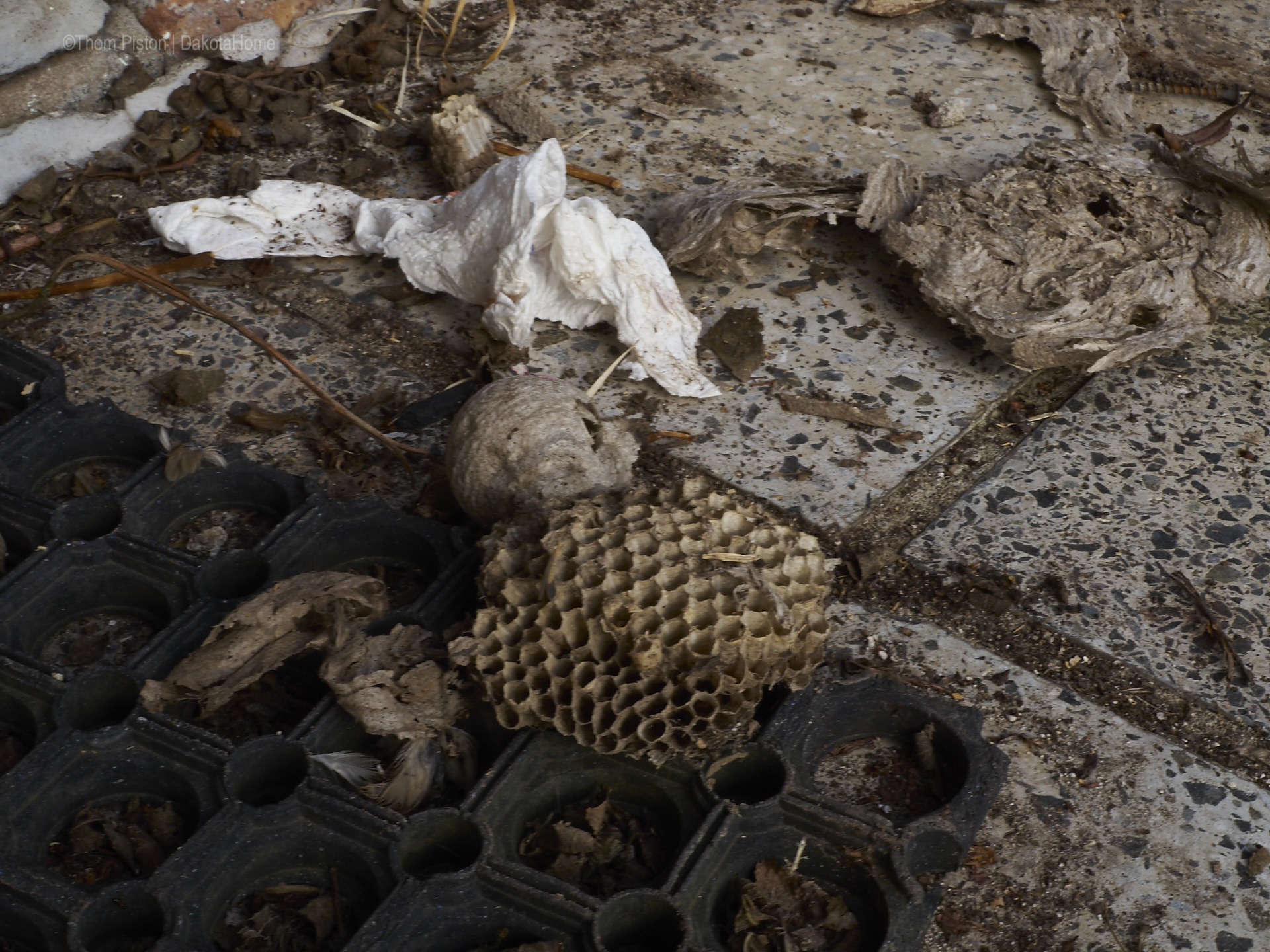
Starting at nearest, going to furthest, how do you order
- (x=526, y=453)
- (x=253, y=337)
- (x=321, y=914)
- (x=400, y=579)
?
(x=321, y=914) → (x=526, y=453) → (x=400, y=579) → (x=253, y=337)

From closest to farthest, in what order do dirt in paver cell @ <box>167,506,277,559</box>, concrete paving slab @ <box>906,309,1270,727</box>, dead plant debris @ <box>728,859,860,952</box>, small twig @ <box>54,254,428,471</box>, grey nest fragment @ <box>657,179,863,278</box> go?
dead plant debris @ <box>728,859,860,952</box>, concrete paving slab @ <box>906,309,1270,727</box>, dirt in paver cell @ <box>167,506,277,559</box>, small twig @ <box>54,254,428,471</box>, grey nest fragment @ <box>657,179,863,278</box>

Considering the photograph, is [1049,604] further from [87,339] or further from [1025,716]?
[87,339]

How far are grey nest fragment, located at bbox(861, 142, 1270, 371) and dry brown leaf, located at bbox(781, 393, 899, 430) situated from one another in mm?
258

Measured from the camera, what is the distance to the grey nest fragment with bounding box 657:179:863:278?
2354mm

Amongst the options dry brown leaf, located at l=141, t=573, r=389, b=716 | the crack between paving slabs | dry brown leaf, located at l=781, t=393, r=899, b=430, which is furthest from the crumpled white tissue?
dry brown leaf, located at l=141, t=573, r=389, b=716

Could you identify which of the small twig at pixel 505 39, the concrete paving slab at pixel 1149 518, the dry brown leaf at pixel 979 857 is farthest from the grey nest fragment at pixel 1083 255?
the small twig at pixel 505 39

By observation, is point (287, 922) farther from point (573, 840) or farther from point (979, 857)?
point (979, 857)

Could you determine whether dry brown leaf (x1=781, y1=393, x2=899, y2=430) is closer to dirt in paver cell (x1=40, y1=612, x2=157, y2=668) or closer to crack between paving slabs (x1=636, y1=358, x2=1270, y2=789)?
crack between paving slabs (x1=636, y1=358, x2=1270, y2=789)

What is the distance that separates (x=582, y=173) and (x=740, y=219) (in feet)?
1.65

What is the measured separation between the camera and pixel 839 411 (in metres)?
2.15

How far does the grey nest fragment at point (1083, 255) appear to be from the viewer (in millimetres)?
2180

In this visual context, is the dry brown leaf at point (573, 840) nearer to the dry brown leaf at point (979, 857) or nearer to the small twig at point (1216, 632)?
the dry brown leaf at point (979, 857)

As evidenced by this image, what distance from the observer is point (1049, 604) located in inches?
71.7

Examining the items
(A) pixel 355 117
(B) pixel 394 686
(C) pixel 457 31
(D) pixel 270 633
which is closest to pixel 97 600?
(D) pixel 270 633
